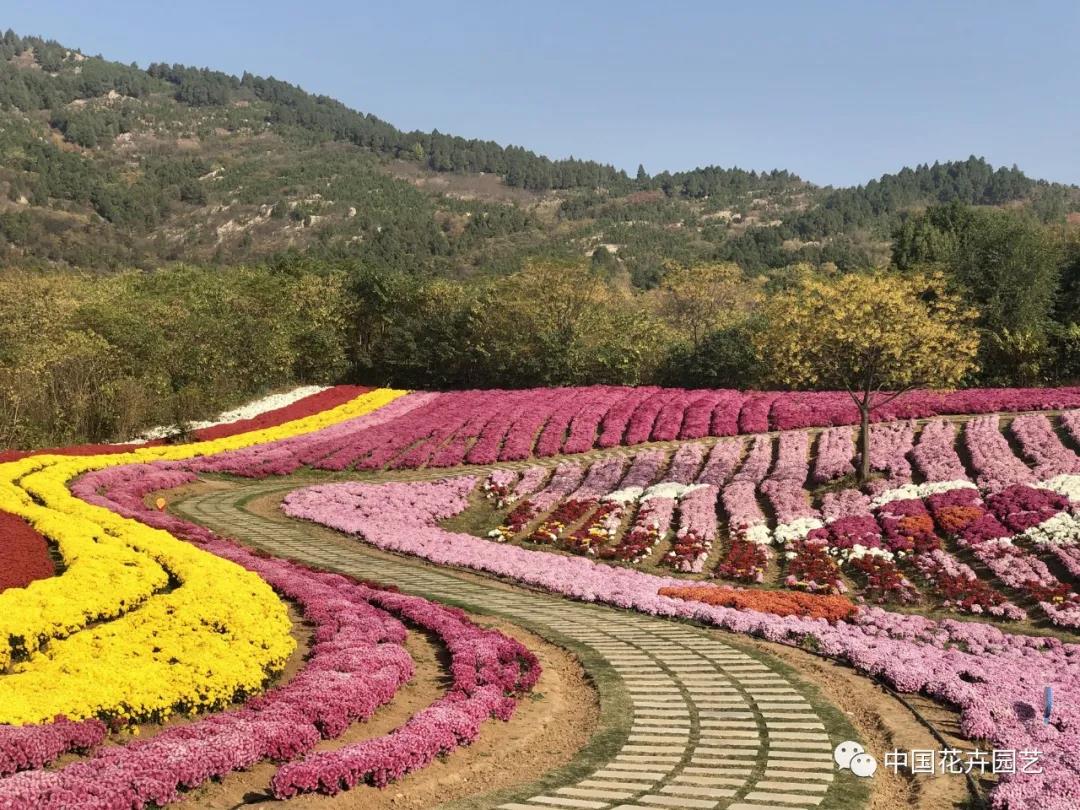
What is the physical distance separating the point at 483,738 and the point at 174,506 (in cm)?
2271

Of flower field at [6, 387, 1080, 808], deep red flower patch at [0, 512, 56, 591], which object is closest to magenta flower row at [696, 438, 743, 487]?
flower field at [6, 387, 1080, 808]

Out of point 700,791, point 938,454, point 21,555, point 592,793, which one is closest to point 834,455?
point 938,454

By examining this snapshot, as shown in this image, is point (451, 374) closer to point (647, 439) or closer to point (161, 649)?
point (647, 439)

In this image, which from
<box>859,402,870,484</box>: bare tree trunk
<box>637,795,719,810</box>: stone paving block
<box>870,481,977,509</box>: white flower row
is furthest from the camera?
<box>859,402,870,484</box>: bare tree trunk

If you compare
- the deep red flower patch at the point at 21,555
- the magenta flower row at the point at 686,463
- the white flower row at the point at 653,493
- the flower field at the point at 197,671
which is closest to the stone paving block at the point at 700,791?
the flower field at the point at 197,671

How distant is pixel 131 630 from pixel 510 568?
11.5m

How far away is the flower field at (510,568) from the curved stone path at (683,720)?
1683 millimetres

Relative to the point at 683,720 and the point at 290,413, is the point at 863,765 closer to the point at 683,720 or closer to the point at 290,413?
the point at 683,720

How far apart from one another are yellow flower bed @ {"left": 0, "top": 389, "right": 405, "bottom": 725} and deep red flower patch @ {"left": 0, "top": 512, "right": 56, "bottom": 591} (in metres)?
0.46

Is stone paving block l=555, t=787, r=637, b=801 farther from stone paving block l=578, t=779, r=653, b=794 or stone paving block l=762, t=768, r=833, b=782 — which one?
stone paving block l=762, t=768, r=833, b=782

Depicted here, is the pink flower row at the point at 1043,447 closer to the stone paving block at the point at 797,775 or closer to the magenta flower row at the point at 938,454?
the magenta flower row at the point at 938,454

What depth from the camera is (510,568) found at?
78.2 ft

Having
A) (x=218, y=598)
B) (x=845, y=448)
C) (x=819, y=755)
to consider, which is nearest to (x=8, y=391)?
(x=218, y=598)

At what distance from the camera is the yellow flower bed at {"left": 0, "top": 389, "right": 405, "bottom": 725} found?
1099 cm
